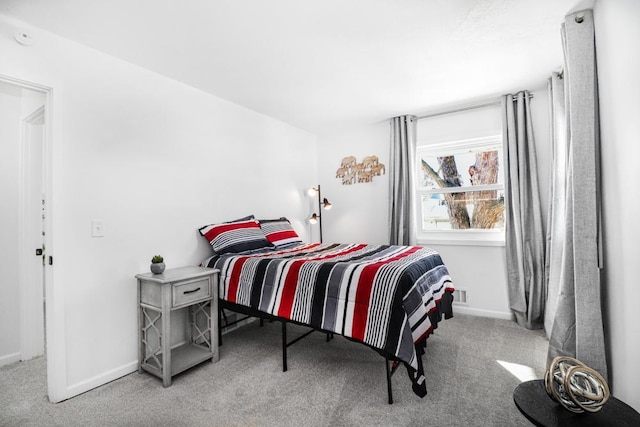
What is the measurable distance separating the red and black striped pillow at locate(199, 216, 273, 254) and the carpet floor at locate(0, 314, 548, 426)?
0.88m

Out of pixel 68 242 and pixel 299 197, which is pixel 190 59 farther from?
pixel 299 197

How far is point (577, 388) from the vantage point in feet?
3.71

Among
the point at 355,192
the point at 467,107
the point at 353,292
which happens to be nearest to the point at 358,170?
the point at 355,192

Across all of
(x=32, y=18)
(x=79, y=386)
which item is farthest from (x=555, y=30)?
(x=79, y=386)

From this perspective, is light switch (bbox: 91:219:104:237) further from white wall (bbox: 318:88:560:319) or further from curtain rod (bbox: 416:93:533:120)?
curtain rod (bbox: 416:93:533:120)

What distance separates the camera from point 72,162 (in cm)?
208

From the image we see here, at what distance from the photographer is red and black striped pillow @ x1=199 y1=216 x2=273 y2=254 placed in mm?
2818

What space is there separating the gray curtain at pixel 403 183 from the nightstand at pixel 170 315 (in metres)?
2.29

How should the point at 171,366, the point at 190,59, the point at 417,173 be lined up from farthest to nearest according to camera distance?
the point at 417,173 → the point at 190,59 → the point at 171,366

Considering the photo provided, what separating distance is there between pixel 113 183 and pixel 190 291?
992mm

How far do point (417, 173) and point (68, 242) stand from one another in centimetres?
357

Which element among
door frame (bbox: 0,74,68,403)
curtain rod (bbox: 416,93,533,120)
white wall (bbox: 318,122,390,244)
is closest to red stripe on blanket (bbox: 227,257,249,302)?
door frame (bbox: 0,74,68,403)

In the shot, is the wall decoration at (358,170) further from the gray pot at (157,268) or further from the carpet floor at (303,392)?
the gray pot at (157,268)

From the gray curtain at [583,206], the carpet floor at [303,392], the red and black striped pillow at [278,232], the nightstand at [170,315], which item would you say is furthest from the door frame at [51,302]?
the gray curtain at [583,206]
